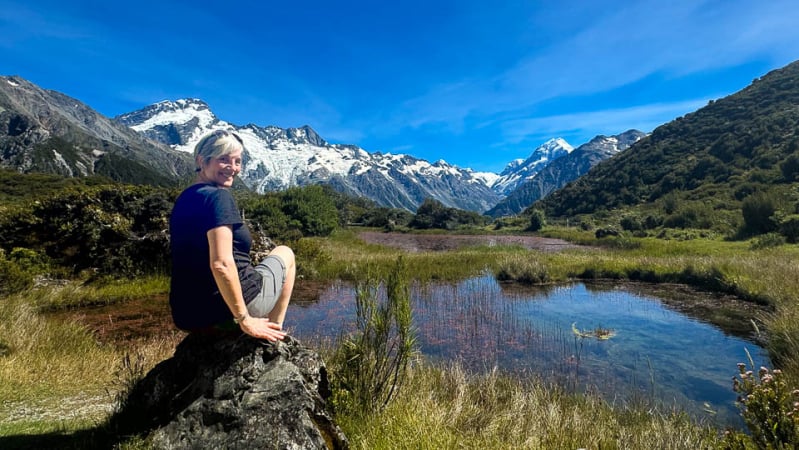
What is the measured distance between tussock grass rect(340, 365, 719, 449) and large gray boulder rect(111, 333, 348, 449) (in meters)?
0.70

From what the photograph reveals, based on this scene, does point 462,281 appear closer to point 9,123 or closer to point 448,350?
point 448,350

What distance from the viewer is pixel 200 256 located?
118 inches

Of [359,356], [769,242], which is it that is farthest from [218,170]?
[769,242]

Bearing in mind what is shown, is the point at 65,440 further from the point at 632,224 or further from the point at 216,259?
the point at 632,224

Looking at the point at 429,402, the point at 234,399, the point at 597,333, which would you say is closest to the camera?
the point at 234,399

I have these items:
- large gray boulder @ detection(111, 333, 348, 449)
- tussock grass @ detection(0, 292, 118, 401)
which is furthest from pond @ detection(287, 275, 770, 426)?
large gray boulder @ detection(111, 333, 348, 449)

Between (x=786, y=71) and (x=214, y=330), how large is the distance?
140 meters

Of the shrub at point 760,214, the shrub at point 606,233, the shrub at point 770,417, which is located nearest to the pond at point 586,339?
the shrub at point 770,417

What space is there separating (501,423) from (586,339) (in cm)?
692

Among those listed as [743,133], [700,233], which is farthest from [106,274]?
[743,133]

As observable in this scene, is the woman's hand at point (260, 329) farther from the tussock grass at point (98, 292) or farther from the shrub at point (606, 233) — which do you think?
the shrub at point (606, 233)

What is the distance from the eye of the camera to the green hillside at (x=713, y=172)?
3681 centimetres

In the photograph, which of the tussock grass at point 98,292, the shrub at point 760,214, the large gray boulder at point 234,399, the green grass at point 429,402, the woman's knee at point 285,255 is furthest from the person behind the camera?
the shrub at point 760,214

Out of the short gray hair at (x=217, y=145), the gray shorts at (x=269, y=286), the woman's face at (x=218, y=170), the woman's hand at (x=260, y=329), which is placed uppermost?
the short gray hair at (x=217, y=145)
